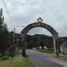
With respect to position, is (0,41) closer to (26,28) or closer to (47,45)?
(26,28)

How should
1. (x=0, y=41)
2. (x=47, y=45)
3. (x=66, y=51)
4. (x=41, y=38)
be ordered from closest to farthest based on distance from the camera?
(x=0, y=41)
(x=66, y=51)
(x=41, y=38)
(x=47, y=45)

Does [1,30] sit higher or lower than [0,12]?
lower

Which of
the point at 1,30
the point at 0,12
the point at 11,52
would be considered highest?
the point at 0,12

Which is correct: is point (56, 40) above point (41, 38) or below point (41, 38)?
below

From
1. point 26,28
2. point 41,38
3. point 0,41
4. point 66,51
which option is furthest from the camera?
point 41,38

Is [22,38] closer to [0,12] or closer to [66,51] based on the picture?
[0,12]

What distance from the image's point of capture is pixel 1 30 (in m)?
66.4

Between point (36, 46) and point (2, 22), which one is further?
point (36, 46)

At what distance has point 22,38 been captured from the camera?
68000 millimetres

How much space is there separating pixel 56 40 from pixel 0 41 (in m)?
15.4

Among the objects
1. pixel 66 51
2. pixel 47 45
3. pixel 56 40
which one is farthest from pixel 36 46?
pixel 56 40

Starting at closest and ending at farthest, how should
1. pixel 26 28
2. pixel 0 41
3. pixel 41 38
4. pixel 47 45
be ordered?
pixel 0 41 < pixel 26 28 < pixel 41 38 < pixel 47 45

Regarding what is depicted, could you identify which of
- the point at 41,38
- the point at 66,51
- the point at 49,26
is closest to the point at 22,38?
the point at 49,26

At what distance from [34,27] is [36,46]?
110m
